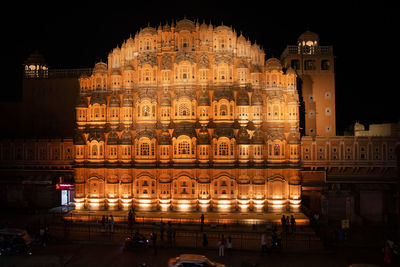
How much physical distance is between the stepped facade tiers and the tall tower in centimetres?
922

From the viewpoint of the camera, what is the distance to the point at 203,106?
37281 mm

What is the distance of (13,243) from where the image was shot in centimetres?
2570

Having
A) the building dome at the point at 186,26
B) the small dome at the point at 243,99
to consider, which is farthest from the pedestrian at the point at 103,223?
the building dome at the point at 186,26

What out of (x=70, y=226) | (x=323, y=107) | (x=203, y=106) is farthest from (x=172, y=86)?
(x=323, y=107)

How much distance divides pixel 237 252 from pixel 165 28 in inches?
986

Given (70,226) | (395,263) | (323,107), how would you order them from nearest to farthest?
(395,263) → (70,226) → (323,107)

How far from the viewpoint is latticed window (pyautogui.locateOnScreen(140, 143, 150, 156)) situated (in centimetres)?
3784

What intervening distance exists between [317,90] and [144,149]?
2447 cm

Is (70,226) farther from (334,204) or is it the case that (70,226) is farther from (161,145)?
(334,204)

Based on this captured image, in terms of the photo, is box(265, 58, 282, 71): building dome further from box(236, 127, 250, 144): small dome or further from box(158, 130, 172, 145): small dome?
box(158, 130, 172, 145): small dome

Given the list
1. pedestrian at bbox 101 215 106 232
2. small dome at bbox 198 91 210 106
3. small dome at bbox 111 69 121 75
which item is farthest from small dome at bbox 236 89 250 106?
pedestrian at bbox 101 215 106 232

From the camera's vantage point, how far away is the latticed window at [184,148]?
37.1 meters

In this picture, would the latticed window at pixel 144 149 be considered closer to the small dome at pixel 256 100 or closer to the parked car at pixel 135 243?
the parked car at pixel 135 243

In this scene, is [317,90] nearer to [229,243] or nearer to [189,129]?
[189,129]
